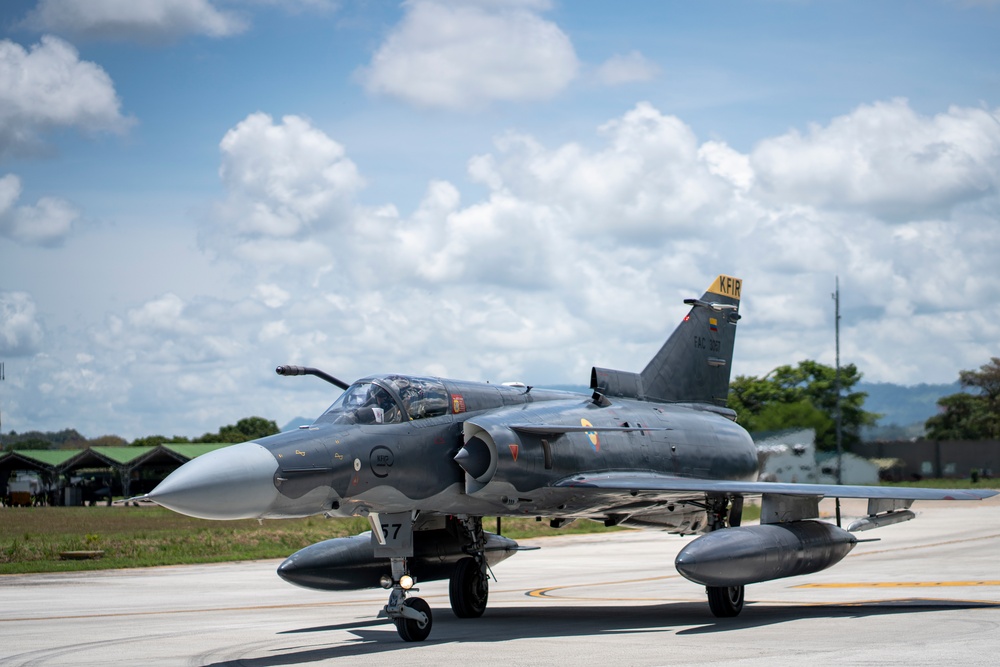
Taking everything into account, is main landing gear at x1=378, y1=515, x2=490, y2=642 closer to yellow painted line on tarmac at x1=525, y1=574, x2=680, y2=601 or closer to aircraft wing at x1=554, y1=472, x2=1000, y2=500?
aircraft wing at x1=554, y1=472, x2=1000, y2=500

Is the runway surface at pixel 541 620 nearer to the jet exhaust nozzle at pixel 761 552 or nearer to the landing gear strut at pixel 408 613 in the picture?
the landing gear strut at pixel 408 613

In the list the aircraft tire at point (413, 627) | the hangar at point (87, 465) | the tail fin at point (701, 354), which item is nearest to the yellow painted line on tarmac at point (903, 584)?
the tail fin at point (701, 354)

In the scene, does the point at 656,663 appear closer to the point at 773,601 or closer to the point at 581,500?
the point at 581,500

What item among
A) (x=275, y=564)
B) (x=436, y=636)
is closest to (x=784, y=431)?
(x=275, y=564)

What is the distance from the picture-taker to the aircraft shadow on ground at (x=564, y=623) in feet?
39.9

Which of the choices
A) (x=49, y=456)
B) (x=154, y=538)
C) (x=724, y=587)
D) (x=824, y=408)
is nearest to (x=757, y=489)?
(x=724, y=587)

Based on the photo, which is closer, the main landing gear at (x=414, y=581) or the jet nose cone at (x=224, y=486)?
the jet nose cone at (x=224, y=486)

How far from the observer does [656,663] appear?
1038cm

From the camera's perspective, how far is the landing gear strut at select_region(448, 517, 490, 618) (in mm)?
15336

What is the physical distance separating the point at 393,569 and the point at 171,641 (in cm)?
274

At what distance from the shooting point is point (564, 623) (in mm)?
14523

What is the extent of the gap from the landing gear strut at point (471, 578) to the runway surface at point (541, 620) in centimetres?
27

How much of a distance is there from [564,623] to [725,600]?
2129 millimetres

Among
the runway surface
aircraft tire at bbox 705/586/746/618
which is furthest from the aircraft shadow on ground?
aircraft tire at bbox 705/586/746/618
